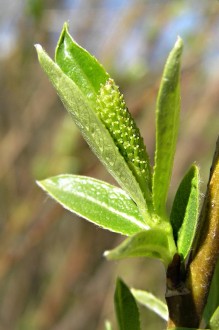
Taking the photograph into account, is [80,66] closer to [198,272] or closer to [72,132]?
[198,272]

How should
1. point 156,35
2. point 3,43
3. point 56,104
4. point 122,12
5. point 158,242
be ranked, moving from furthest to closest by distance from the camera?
point 56,104, point 3,43, point 122,12, point 156,35, point 158,242

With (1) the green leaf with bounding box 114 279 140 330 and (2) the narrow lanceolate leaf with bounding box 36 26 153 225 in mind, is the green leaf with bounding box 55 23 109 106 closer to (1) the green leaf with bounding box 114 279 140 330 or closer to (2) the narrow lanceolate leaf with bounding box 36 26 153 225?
(2) the narrow lanceolate leaf with bounding box 36 26 153 225

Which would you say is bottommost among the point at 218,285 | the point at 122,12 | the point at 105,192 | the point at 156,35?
the point at 218,285

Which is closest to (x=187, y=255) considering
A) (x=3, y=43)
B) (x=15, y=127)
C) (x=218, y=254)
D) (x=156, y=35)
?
(x=218, y=254)

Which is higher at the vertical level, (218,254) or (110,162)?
(110,162)

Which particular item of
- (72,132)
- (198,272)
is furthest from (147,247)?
(72,132)

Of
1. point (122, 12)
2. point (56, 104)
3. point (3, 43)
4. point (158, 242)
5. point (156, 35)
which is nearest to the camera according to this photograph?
point (158, 242)

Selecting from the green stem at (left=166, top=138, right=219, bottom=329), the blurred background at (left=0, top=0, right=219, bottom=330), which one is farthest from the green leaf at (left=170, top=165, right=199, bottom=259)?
the blurred background at (left=0, top=0, right=219, bottom=330)

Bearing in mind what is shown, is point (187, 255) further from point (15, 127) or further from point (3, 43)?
point (3, 43)
